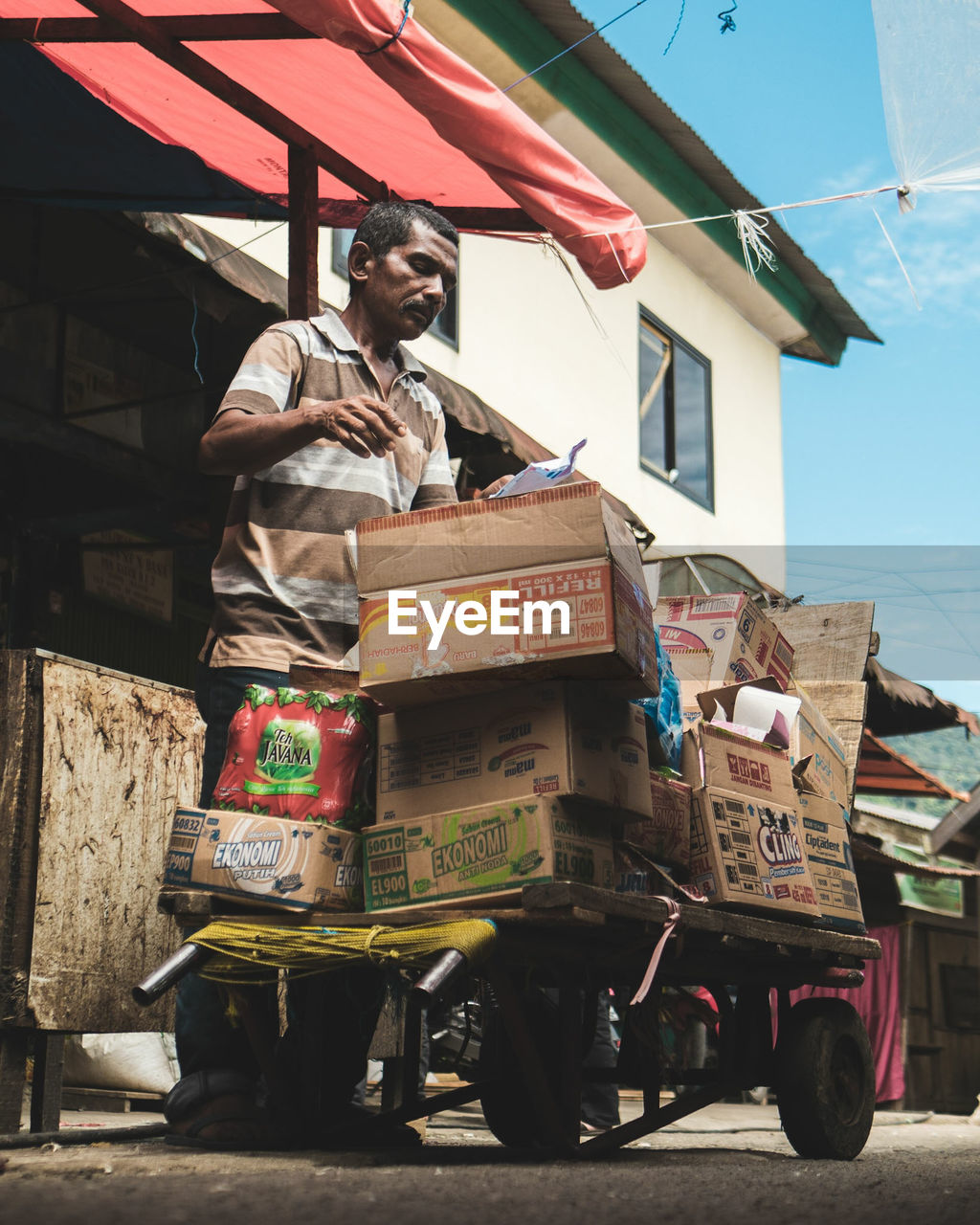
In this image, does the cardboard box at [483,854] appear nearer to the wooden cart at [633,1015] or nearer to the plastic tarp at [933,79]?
the wooden cart at [633,1015]

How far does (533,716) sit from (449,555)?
1.32ft

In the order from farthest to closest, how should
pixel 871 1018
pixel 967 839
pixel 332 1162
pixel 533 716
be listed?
pixel 967 839, pixel 871 1018, pixel 533 716, pixel 332 1162

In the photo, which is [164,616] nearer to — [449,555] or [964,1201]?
[449,555]

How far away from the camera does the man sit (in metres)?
3.26

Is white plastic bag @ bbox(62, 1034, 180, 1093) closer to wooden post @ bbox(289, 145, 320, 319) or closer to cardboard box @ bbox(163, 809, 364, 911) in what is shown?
wooden post @ bbox(289, 145, 320, 319)

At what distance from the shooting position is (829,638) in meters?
4.99

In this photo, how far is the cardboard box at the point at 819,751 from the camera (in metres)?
4.07

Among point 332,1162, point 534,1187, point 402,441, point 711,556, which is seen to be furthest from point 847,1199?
point 711,556

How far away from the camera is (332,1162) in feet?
9.35

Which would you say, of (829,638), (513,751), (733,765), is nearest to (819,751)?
(733,765)

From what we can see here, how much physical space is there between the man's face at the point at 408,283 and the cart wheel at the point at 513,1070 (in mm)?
1894

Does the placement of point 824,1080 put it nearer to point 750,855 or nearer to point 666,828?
point 750,855

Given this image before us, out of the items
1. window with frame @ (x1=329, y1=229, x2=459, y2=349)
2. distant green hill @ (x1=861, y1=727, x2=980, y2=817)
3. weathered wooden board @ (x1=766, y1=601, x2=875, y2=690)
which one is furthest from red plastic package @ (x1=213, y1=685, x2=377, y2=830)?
distant green hill @ (x1=861, y1=727, x2=980, y2=817)

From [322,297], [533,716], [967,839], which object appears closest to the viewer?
[533,716]
